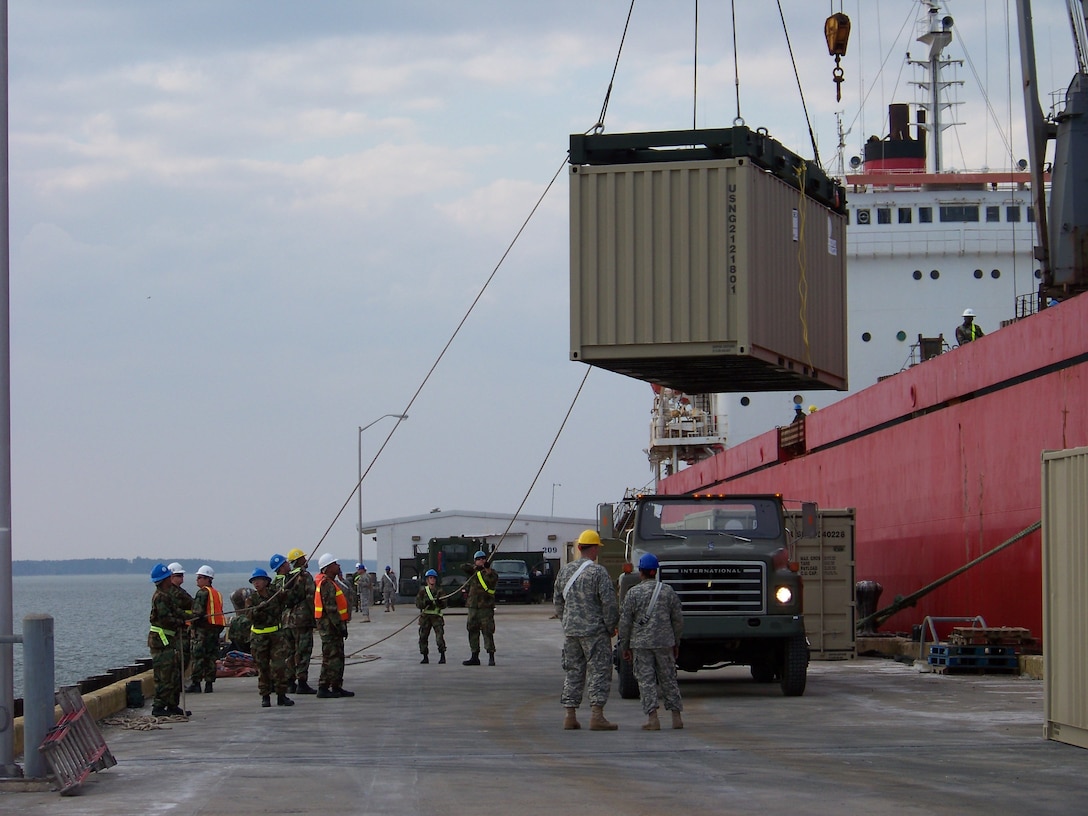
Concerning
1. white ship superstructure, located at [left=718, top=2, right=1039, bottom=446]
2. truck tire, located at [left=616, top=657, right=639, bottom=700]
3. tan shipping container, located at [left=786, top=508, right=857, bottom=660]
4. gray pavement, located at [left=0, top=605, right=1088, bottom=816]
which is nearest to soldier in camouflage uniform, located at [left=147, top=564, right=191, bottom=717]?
gray pavement, located at [left=0, top=605, right=1088, bottom=816]

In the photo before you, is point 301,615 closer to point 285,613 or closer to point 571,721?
point 285,613

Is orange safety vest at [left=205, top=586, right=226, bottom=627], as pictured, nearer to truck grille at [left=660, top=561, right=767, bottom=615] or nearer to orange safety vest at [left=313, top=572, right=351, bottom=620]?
orange safety vest at [left=313, top=572, right=351, bottom=620]

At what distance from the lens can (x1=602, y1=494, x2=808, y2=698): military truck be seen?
1439 centimetres

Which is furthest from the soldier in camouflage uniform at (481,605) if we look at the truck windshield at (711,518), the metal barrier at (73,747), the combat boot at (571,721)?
the metal barrier at (73,747)

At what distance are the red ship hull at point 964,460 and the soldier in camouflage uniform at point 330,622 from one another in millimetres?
8725

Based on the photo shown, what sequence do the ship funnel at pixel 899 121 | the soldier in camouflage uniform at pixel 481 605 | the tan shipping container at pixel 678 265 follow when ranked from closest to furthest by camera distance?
the tan shipping container at pixel 678 265 → the soldier in camouflage uniform at pixel 481 605 → the ship funnel at pixel 899 121

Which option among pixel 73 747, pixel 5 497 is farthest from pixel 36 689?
pixel 5 497

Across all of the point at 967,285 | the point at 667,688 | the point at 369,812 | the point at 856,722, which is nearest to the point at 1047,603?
the point at 856,722

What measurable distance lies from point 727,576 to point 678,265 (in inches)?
147

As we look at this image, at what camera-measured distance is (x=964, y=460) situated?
21297 mm

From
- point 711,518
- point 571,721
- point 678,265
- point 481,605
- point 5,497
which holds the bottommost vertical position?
point 571,721

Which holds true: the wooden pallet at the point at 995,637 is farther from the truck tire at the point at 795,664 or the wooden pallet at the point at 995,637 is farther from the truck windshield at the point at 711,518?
the truck windshield at the point at 711,518

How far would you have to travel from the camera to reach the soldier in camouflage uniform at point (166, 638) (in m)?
13.8

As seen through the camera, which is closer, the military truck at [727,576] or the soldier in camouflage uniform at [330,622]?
the military truck at [727,576]
